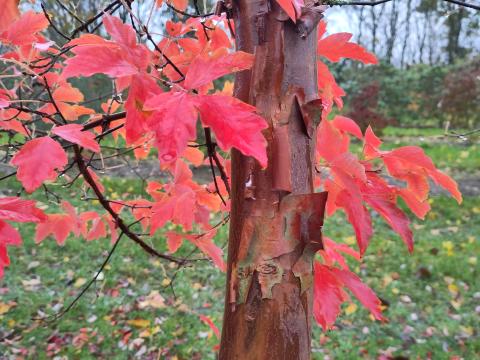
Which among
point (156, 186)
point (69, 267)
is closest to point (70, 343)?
point (69, 267)

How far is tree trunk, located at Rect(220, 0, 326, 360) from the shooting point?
0.66m

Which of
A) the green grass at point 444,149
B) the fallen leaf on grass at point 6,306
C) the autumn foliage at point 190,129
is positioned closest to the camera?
the autumn foliage at point 190,129

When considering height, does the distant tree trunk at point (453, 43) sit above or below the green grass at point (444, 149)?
above

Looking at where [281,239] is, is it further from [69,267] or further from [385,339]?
[69,267]

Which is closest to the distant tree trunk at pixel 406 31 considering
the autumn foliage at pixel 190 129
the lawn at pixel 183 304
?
the lawn at pixel 183 304

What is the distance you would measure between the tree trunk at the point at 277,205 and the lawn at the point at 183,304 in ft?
6.98

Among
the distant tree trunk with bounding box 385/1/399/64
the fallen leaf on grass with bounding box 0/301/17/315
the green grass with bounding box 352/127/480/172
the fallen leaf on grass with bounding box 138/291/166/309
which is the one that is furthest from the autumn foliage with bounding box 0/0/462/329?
the distant tree trunk with bounding box 385/1/399/64

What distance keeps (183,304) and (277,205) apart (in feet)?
8.81

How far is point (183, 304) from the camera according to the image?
314 centimetres

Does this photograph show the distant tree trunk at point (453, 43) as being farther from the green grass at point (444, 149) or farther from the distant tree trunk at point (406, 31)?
the green grass at point (444, 149)

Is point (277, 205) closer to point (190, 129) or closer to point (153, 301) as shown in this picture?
point (190, 129)

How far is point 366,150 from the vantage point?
35.8 inches

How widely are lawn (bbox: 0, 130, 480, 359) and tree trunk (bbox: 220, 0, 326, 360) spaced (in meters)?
2.13

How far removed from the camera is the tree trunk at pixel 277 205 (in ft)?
2.18
